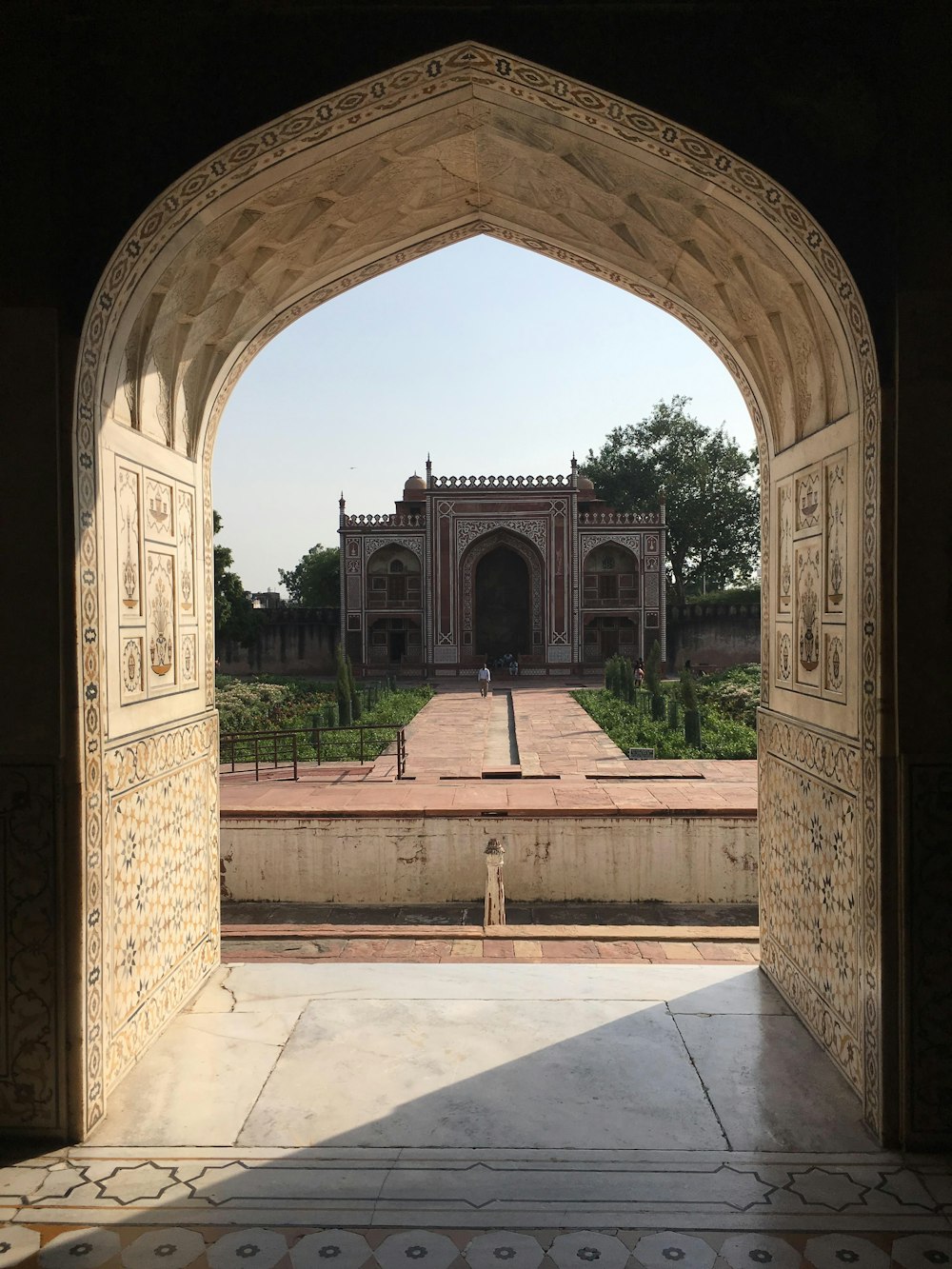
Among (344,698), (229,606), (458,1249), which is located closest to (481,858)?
(458,1249)

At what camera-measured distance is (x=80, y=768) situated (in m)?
2.70

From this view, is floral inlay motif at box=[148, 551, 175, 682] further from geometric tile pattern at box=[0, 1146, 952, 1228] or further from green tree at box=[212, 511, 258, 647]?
green tree at box=[212, 511, 258, 647]

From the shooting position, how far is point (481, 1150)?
2623 mm

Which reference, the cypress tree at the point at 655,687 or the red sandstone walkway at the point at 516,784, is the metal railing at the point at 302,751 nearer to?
the red sandstone walkway at the point at 516,784

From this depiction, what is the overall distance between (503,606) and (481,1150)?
2464 cm

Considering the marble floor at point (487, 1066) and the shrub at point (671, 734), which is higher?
the marble floor at point (487, 1066)

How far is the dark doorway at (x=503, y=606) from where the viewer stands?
1061 inches

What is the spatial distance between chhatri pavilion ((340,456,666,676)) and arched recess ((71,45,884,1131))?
2081 centimetres

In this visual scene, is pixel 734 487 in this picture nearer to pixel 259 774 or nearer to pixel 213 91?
pixel 259 774

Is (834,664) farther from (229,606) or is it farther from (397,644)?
(397,644)

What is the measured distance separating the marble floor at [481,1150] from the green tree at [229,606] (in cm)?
1764

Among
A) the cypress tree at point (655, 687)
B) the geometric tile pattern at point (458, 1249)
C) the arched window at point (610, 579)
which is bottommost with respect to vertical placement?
the geometric tile pattern at point (458, 1249)

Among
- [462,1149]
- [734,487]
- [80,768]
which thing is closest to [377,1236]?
[462,1149]

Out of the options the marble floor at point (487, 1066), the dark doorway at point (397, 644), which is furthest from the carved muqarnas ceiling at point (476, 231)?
the dark doorway at point (397, 644)
